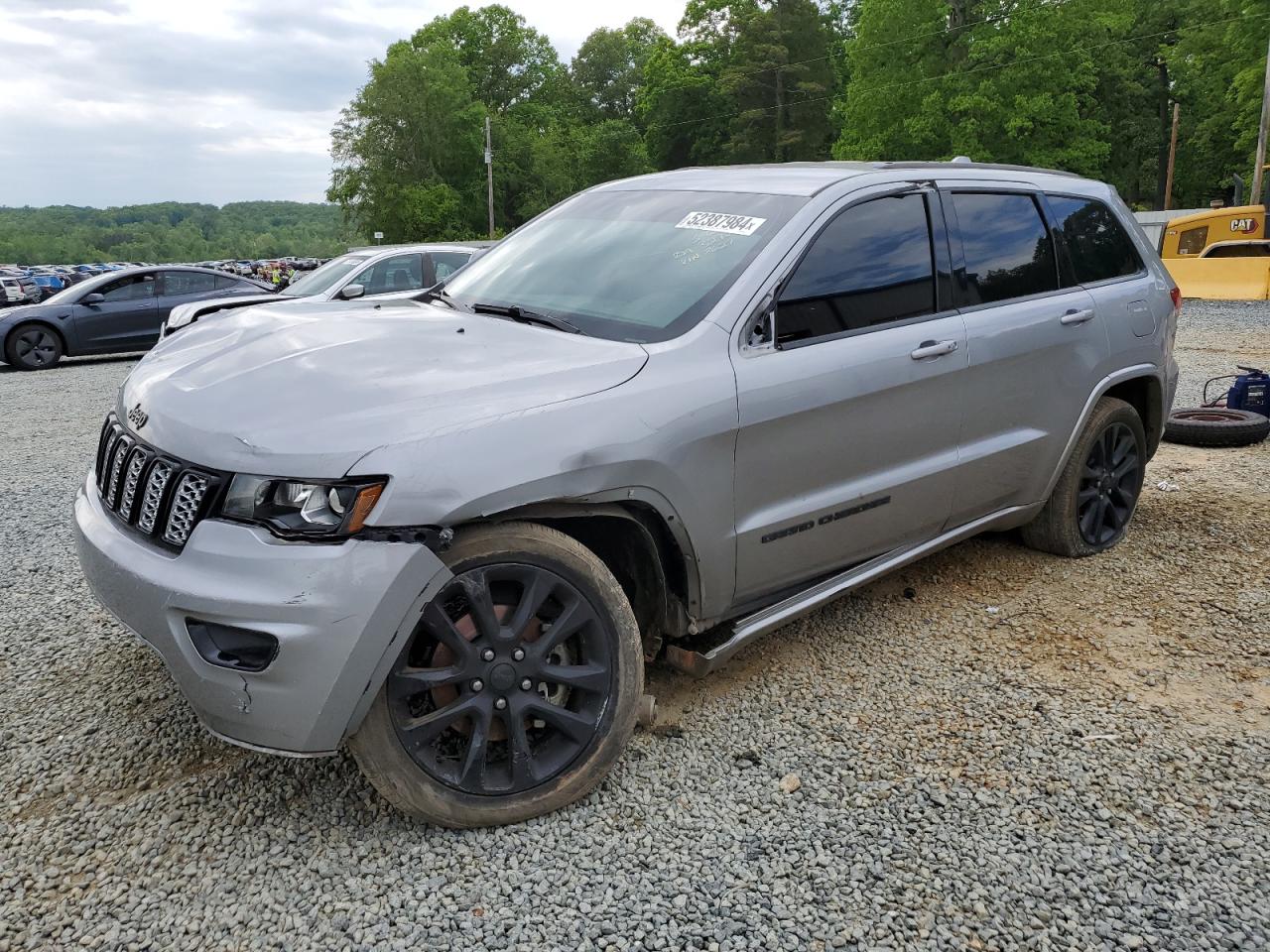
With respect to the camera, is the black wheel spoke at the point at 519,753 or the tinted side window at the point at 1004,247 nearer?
the black wheel spoke at the point at 519,753

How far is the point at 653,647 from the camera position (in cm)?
327

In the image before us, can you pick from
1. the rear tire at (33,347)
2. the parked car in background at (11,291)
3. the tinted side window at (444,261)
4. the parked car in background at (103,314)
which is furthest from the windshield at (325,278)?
the parked car in background at (11,291)

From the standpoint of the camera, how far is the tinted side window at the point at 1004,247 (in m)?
3.98

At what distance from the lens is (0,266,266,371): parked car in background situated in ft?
46.7

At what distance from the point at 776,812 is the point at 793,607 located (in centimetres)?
74

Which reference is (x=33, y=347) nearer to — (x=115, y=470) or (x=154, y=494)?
(x=115, y=470)

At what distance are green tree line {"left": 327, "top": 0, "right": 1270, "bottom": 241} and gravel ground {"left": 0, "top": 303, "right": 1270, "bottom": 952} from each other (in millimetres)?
38654

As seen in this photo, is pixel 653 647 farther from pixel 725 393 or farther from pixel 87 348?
pixel 87 348

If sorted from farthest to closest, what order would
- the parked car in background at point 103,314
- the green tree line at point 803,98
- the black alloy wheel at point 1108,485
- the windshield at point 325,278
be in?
the green tree line at point 803,98, the parked car in background at point 103,314, the windshield at point 325,278, the black alloy wheel at point 1108,485

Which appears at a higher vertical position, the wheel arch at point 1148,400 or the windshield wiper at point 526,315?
the windshield wiper at point 526,315

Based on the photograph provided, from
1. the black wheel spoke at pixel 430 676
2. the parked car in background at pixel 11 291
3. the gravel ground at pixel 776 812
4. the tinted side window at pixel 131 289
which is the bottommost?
the gravel ground at pixel 776 812

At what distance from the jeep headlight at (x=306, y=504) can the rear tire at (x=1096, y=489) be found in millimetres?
3357

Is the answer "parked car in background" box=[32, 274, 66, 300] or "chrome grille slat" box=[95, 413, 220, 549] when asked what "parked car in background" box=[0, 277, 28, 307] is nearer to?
"parked car in background" box=[32, 274, 66, 300]

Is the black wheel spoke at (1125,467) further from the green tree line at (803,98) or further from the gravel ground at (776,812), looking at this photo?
the green tree line at (803,98)
